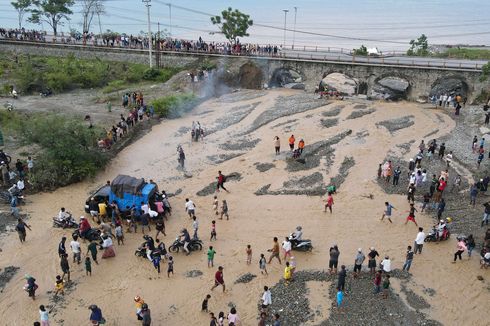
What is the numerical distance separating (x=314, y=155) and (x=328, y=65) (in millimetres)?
21818

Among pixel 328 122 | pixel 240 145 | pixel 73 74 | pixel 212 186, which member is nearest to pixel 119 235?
pixel 212 186

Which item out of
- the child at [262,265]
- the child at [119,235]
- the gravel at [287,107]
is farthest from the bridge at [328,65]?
the child at [262,265]

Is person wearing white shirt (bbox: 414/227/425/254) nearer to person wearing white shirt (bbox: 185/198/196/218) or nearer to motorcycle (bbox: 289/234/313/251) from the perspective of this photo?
motorcycle (bbox: 289/234/313/251)

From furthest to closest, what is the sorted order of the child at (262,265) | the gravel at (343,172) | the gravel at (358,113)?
1. the gravel at (358,113)
2. the gravel at (343,172)
3. the child at (262,265)

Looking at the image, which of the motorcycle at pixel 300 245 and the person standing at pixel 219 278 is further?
the motorcycle at pixel 300 245

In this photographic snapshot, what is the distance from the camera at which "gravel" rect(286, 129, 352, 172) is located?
97.1 ft

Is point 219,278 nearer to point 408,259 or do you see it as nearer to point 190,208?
point 190,208

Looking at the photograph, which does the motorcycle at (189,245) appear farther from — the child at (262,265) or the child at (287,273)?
the child at (287,273)

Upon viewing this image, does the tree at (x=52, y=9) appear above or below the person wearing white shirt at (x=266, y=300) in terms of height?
above

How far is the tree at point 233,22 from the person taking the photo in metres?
56.4

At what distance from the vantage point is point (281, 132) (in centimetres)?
3559

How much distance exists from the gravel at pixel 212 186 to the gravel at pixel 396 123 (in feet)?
46.4

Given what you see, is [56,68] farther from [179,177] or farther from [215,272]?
[215,272]

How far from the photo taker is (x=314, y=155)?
102ft
